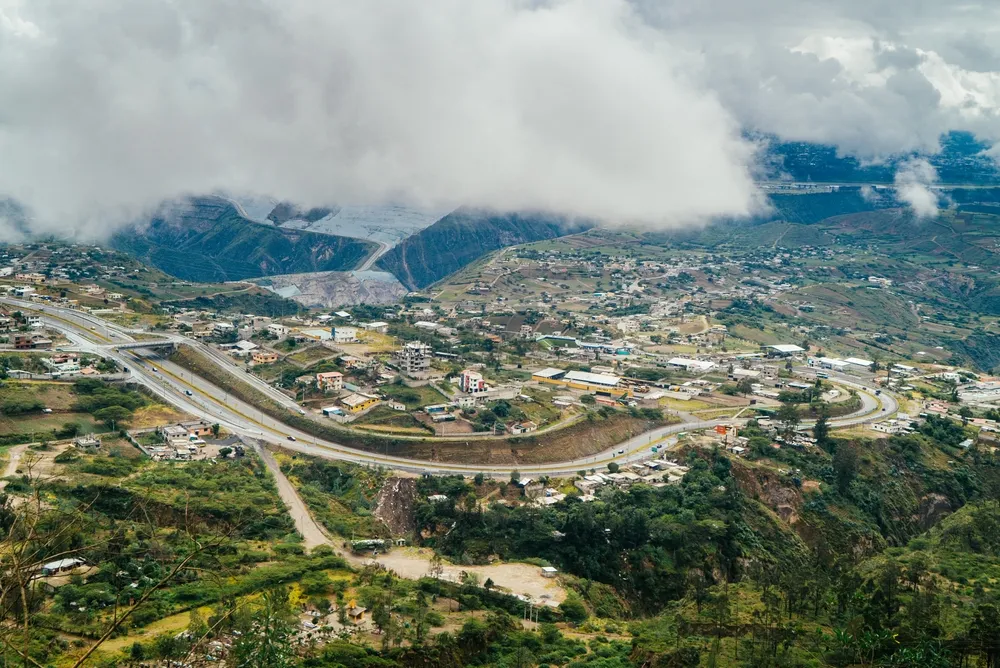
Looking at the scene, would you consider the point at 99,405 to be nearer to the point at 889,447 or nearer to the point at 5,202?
the point at 889,447

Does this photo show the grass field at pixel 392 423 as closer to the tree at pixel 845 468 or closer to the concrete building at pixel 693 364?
the tree at pixel 845 468

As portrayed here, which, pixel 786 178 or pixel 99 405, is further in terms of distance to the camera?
pixel 786 178

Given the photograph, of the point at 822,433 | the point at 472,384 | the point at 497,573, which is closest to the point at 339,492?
the point at 497,573

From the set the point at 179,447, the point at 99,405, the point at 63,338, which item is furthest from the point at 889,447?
the point at 63,338

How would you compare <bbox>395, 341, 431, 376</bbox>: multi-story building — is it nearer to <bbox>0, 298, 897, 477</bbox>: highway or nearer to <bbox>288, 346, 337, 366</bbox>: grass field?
<bbox>288, 346, 337, 366</bbox>: grass field

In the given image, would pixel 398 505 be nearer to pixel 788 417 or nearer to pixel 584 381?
pixel 584 381

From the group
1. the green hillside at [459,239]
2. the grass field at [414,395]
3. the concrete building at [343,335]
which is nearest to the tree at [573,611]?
the grass field at [414,395]
